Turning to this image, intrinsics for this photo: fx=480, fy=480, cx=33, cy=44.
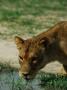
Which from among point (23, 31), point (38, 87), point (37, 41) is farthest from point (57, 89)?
point (23, 31)

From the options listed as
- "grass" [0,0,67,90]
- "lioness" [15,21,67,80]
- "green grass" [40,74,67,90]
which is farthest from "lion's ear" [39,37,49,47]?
"grass" [0,0,67,90]

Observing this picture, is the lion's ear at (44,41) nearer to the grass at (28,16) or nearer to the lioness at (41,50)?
the lioness at (41,50)

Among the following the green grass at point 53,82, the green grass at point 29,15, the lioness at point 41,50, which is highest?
the lioness at point 41,50

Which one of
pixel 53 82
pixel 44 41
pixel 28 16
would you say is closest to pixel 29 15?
pixel 28 16

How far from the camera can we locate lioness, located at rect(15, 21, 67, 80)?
25.0ft

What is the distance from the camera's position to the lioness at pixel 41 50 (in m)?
7.62

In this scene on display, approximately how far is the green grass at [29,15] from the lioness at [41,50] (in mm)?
3367

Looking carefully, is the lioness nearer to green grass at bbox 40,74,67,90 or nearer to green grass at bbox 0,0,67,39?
green grass at bbox 40,74,67,90

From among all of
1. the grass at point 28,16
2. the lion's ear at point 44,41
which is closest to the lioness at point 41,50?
the lion's ear at point 44,41

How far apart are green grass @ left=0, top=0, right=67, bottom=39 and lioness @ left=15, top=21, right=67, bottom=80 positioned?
337 cm

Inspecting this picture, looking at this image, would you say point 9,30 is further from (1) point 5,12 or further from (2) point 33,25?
(1) point 5,12

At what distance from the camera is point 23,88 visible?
8.14 metres

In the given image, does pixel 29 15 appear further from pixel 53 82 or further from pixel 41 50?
pixel 41 50

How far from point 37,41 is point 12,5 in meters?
8.42
